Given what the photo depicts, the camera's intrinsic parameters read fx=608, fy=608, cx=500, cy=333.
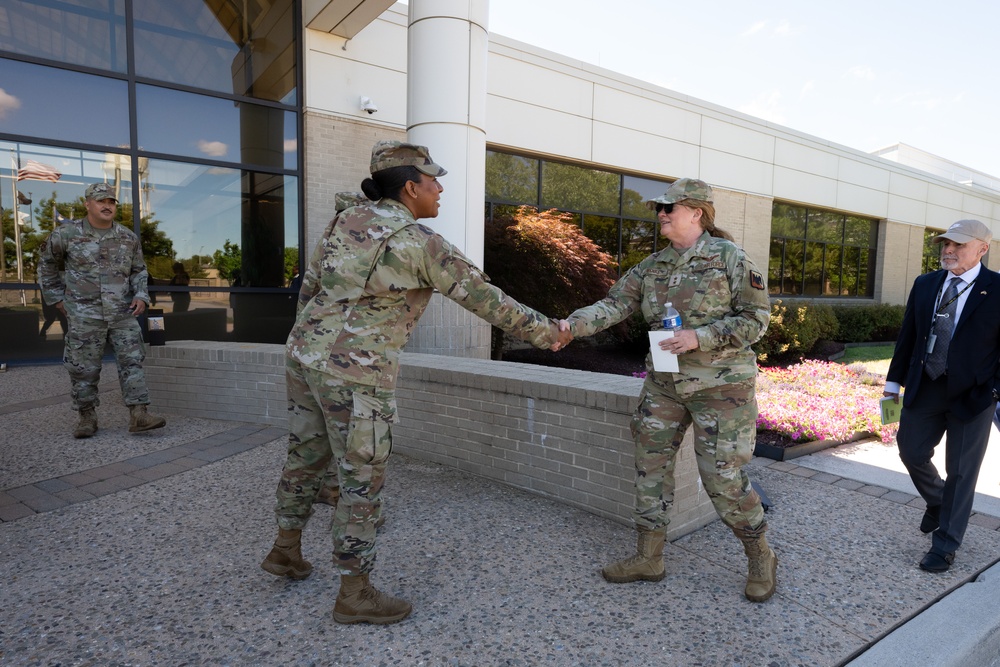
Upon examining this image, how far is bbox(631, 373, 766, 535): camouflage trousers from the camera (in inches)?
107

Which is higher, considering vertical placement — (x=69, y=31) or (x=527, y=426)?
(x=69, y=31)

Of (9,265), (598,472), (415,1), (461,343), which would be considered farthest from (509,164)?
(598,472)

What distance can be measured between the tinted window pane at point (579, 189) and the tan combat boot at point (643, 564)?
33.3 ft

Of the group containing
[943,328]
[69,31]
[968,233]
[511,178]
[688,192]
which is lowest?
[943,328]

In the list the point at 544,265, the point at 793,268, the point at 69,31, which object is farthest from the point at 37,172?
the point at 793,268

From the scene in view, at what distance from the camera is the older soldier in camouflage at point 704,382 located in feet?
8.91

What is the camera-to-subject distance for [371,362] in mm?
2482

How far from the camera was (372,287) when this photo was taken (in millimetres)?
2457

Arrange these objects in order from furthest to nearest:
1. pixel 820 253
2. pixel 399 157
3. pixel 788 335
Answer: pixel 820 253
pixel 788 335
pixel 399 157

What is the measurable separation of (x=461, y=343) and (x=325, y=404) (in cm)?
421

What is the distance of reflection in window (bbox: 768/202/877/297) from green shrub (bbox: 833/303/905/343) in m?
1.72

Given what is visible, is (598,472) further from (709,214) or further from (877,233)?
(877,233)

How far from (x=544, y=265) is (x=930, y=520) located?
6.42 metres

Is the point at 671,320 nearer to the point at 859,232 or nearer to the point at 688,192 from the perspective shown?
the point at 688,192
